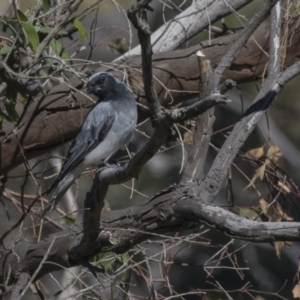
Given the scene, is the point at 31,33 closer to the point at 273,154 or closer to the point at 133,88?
the point at 133,88

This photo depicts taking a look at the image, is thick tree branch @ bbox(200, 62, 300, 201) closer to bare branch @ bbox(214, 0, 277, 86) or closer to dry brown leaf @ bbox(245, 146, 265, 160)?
bare branch @ bbox(214, 0, 277, 86)

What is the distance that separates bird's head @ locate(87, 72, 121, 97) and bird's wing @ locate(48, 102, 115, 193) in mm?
67

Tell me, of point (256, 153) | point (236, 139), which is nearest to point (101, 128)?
point (256, 153)

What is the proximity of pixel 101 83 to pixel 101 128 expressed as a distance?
0.72 ft

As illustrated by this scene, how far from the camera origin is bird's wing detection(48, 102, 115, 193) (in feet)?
11.1

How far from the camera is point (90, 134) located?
3.47 metres

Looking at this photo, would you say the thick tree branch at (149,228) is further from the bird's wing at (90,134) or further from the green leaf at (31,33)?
the green leaf at (31,33)

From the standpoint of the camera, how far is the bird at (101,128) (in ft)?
11.1

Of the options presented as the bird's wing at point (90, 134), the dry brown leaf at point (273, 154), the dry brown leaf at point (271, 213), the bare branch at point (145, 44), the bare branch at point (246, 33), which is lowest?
the dry brown leaf at point (271, 213)

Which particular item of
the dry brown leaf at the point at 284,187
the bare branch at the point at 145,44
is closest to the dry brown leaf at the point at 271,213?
the dry brown leaf at the point at 284,187

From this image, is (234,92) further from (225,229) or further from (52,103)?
(225,229)

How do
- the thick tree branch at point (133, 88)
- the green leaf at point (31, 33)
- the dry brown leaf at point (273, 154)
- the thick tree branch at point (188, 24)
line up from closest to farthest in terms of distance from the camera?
the green leaf at point (31, 33) < the thick tree branch at point (133, 88) < the dry brown leaf at point (273, 154) < the thick tree branch at point (188, 24)

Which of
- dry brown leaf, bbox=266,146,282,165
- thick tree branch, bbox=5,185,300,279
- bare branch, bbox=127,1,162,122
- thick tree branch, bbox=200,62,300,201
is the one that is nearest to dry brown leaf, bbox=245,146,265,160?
dry brown leaf, bbox=266,146,282,165

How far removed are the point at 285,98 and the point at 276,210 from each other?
206cm
